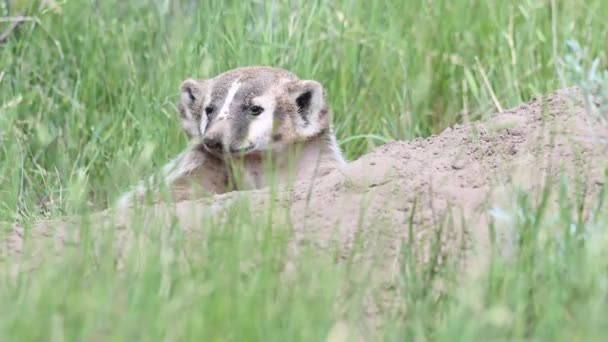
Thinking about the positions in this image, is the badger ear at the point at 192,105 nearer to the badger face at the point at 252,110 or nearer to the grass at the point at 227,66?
the badger face at the point at 252,110

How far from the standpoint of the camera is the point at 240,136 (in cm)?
464

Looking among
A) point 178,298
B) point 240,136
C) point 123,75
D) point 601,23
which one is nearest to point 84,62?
point 123,75

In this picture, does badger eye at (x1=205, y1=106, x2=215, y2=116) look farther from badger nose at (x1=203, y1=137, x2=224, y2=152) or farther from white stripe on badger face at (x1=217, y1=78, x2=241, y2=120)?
badger nose at (x1=203, y1=137, x2=224, y2=152)

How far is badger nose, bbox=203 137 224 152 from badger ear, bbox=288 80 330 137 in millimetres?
436

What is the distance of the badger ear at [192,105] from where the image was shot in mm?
4914

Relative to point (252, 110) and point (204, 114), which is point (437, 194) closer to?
point (252, 110)

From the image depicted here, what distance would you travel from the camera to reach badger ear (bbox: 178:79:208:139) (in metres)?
4.91

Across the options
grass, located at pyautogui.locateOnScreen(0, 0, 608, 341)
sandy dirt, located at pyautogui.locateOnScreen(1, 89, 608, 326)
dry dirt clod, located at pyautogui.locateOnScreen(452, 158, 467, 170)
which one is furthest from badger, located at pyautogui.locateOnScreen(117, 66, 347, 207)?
dry dirt clod, located at pyautogui.locateOnScreen(452, 158, 467, 170)

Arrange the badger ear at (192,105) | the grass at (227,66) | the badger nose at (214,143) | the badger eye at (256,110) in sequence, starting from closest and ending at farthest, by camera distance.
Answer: the badger nose at (214,143) < the badger eye at (256,110) < the badger ear at (192,105) < the grass at (227,66)

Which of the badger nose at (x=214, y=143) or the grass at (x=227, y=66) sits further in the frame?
the grass at (x=227, y=66)

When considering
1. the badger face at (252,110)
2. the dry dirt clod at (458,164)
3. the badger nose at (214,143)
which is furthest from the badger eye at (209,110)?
the dry dirt clod at (458,164)

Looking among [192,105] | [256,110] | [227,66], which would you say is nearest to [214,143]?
[256,110]

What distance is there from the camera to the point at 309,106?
16.2 feet

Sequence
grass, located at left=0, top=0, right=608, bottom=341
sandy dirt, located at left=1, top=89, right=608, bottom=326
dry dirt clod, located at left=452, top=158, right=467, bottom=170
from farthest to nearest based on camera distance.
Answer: grass, located at left=0, top=0, right=608, bottom=341, dry dirt clod, located at left=452, top=158, right=467, bottom=170, sandy dirt, located at left=1, top=89, right=608, bottom=326
